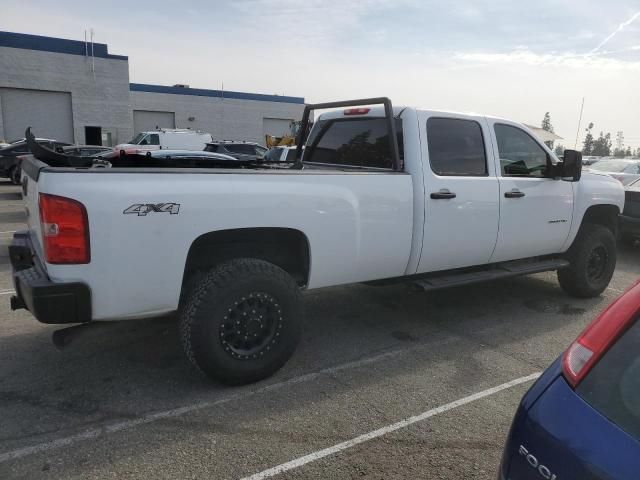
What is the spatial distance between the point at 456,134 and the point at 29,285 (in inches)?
145

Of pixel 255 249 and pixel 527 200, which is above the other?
pixel 527 200

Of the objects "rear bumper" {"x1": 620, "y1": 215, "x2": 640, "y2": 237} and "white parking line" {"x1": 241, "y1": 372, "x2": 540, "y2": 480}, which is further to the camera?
"rear bumper" {"x1": 620, "y1": 215, "x2": 640, "y2": 237}

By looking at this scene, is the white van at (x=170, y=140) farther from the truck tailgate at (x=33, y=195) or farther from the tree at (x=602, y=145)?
the tree at (x=602, y=145)

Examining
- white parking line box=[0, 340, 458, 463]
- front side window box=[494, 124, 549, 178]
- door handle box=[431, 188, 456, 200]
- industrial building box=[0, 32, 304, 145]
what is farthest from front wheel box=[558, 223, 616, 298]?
industrial building box=[0, 32, 304, 145]

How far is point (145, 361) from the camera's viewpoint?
159 inches

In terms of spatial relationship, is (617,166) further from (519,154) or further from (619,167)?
(519,154)

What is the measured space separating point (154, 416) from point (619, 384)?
2662 millimetres

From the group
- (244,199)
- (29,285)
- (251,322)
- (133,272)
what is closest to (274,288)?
(251,322)

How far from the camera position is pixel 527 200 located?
5.14 meters

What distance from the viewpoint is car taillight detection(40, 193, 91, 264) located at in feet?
9.45

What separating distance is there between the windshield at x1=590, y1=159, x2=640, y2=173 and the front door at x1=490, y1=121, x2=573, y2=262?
359 inches

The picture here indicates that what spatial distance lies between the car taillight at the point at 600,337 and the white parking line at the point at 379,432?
5.01 feet

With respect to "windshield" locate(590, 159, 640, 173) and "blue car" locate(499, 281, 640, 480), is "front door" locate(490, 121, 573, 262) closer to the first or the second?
"blue car" locate(499, 281, 640, 480)

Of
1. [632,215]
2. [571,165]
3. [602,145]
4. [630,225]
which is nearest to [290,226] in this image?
[571,165]
